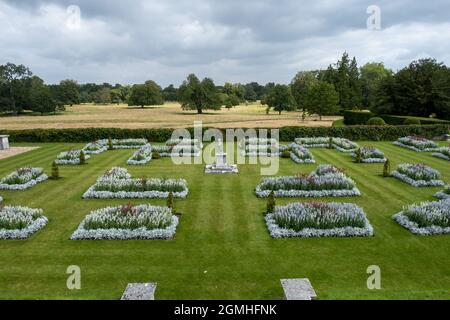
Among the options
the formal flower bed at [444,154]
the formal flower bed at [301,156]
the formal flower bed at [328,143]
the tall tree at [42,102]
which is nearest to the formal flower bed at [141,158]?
the formal flower bed at [301,156]

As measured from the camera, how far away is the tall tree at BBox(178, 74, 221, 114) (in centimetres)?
9012

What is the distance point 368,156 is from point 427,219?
1312cm

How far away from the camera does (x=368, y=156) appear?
25.6 meters

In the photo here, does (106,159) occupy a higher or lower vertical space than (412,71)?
lower

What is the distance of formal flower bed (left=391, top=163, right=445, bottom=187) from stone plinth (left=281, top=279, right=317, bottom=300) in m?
13.0

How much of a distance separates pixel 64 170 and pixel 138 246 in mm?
13982

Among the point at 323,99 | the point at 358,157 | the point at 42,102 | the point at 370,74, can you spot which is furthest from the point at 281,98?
the point at 358,157

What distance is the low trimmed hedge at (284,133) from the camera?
36531 mm

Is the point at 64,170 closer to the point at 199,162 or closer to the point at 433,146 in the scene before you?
the point at 199,162

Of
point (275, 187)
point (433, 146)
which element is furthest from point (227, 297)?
point (433, 146)

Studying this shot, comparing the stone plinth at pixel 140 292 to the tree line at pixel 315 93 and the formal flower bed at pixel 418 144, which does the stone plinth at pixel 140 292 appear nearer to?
the formal flower bed at pixel 418 144

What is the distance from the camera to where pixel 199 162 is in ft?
83.6

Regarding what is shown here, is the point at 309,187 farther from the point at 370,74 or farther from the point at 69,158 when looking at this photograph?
the point at 370,74

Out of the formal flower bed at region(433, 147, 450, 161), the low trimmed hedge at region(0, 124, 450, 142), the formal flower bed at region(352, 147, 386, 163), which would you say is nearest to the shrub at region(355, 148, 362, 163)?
the formal flower bed at region(352, 147, 386, 163)
